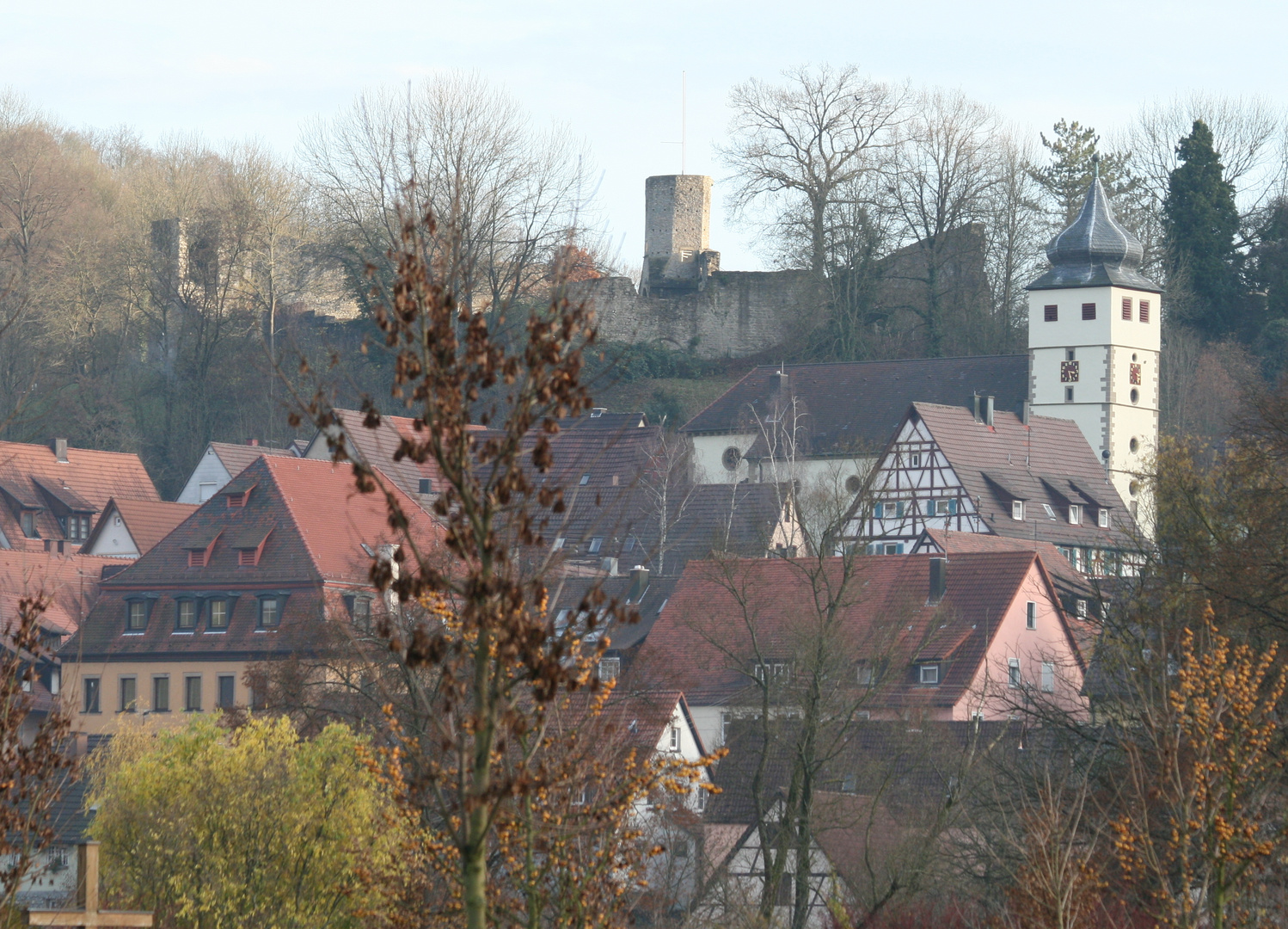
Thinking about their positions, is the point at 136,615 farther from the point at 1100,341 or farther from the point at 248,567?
the point at 1100,341

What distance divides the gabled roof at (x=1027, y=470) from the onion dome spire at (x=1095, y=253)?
4350mm

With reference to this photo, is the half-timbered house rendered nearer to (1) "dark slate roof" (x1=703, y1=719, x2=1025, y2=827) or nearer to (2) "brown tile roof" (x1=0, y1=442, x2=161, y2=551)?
(2) "brown tile roof" (x1=0, y1=442, x2=161, y2=551)

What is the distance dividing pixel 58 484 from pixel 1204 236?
33.9 m

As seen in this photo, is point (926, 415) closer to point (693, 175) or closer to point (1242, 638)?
point (693, 175)

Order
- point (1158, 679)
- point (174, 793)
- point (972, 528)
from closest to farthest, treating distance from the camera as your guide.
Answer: point (1158, 679) < point (174, 793) < point (972, 528)

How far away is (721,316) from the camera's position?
226ft

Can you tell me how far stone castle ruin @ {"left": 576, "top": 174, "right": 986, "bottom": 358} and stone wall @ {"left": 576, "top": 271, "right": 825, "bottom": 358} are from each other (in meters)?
0.03

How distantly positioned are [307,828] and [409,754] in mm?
14906

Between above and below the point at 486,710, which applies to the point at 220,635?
below

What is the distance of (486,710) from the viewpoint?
6.96 metres

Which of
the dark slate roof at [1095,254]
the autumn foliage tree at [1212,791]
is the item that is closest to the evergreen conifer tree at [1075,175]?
the dark slate roof at [1095,254]

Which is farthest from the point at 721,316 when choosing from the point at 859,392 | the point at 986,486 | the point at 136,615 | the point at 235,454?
the point at 136,615

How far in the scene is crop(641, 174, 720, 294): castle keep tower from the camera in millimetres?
71438

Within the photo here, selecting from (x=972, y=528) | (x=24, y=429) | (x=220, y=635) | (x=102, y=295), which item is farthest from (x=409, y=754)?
(x=102, y=295)
